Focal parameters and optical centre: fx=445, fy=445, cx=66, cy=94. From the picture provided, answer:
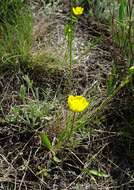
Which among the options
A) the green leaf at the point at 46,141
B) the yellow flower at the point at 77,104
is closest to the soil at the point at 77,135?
the green leaf at the point at 46,141

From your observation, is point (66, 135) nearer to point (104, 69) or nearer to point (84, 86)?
point (84, 86)

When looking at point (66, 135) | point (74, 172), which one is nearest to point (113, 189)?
point (74, 172)

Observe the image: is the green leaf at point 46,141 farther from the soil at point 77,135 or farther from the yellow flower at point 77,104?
the yellow flower at point 77,104

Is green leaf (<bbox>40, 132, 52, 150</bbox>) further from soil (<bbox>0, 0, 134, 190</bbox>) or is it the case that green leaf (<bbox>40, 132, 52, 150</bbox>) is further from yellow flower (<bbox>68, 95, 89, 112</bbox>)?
yellow flower (<bbox>68, 95, 89, 112</bbox>)

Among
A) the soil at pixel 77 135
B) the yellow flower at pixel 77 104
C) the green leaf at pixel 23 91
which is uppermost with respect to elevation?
the yellow flower at pixel 77 104

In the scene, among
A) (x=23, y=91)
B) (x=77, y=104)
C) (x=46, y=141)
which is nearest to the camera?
(x=77, y=104)

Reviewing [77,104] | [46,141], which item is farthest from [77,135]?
[77,104]

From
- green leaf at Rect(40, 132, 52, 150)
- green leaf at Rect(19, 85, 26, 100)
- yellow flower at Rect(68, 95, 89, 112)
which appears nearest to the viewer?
yellow flower at Rect(68, 95, 89, 112)

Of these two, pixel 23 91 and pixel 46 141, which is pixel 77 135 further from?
pixel 23 91

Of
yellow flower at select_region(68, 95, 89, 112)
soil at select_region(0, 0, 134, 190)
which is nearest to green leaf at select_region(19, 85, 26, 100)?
soil at select_region(0, 0, 134, 190)
